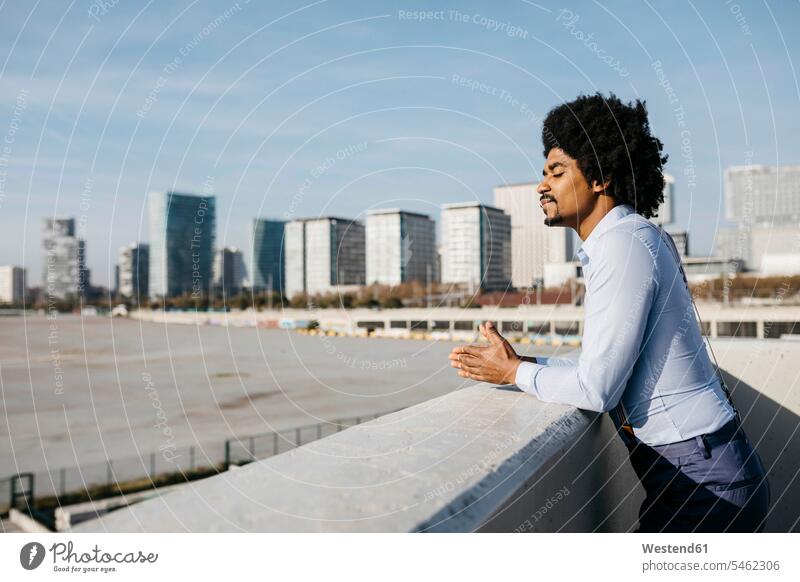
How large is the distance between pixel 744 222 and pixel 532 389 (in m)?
1.56

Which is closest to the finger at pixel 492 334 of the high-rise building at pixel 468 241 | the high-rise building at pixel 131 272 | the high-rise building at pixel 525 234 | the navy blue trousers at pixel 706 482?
the navy blue trousers at pixel 706 482

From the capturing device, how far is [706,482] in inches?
57.6

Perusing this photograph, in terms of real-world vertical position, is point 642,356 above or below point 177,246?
below

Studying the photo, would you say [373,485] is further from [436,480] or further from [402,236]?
[402,236]

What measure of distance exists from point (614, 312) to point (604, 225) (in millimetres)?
284

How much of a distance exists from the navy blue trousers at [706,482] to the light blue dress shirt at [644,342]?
4 centimetres

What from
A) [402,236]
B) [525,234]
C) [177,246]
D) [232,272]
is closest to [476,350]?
[525,234]

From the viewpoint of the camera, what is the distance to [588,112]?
67.5 inches

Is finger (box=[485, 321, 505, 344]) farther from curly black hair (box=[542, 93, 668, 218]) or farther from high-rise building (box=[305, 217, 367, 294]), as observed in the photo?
high-rise building (box=[305, 217, 367, 294])

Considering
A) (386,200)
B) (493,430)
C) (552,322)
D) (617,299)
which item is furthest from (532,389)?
(552,322)

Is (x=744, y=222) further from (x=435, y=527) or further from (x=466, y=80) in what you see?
(x=435, y=527)

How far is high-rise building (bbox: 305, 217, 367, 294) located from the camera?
20875 mm

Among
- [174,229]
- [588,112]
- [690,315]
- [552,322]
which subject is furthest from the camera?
[174,229]
